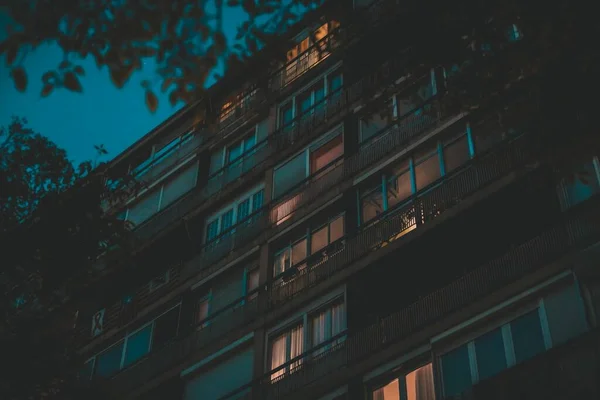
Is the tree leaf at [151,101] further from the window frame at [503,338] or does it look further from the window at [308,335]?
the window at [308,335]

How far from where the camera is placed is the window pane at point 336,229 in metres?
24.4

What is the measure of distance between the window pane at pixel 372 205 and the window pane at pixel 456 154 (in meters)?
2.17

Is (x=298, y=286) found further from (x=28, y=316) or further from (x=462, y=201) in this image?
(x=28, y=316)

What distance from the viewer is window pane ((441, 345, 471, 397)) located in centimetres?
1845

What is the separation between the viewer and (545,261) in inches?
730


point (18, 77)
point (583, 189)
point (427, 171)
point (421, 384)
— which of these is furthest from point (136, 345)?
point (18, 77)

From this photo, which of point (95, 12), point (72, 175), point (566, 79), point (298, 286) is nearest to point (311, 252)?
point (298, 286)

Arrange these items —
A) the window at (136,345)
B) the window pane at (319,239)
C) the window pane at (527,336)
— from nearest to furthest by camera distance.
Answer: the window pane at (527,336)
the window pane at (319,239)
the window at (136,345)

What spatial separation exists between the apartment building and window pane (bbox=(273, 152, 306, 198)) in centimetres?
8

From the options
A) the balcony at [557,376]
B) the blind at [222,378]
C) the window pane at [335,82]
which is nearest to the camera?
the balcony at [557,376]

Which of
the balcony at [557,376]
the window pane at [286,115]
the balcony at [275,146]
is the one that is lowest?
the balcony at [557,376]

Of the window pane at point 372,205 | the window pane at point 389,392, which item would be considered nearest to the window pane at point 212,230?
the window pane at point 372,205

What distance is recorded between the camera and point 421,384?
1961cm

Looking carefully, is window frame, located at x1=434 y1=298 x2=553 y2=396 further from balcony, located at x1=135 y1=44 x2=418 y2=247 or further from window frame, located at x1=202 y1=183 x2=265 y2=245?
window frame, located at x1=202 y1=183 x2=265 y2=245
